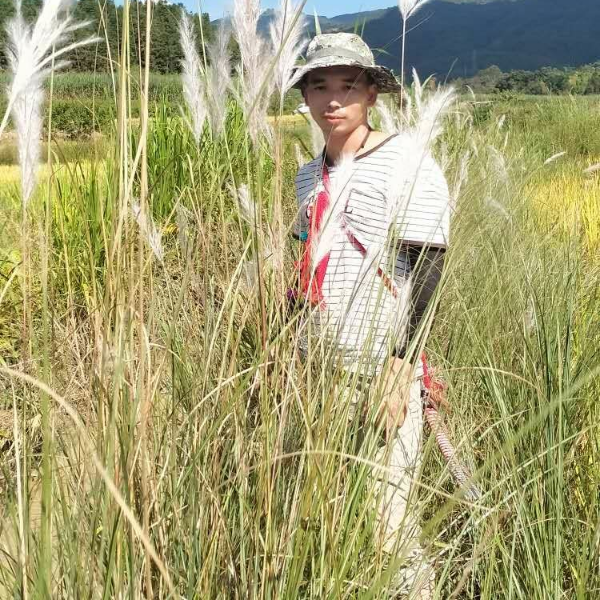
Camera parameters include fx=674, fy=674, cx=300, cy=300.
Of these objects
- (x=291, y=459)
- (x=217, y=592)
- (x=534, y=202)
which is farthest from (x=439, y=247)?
(x=534, y=202)

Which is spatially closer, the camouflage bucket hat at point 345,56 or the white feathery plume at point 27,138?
the white feathery plume at point 27,138

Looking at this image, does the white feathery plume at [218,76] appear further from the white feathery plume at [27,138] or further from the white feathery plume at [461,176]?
the white feathery plume at [461,176]

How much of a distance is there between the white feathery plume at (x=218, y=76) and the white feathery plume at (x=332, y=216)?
→ 0.20m

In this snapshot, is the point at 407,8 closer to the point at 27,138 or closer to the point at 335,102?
the point at 335,102

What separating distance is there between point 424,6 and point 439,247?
490 mm

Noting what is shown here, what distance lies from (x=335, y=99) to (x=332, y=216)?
0.75 meters

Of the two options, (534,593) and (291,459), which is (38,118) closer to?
(291,459)

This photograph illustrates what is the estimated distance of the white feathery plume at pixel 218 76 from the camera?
98cm

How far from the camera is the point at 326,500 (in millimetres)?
938

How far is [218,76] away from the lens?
1.00 meters

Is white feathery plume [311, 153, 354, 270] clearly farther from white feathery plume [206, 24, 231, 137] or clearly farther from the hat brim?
the hat brim

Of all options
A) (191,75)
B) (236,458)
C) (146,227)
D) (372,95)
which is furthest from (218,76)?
(372,95)

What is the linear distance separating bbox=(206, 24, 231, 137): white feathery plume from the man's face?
563 millimetres

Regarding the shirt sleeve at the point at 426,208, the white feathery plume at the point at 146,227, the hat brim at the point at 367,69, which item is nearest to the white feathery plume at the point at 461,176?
the shirt sleeve at the point at 426,208
